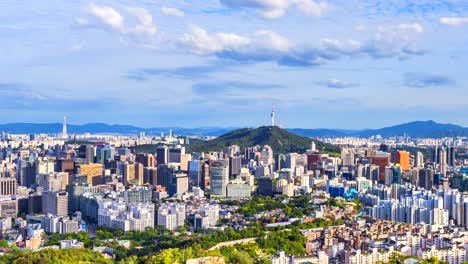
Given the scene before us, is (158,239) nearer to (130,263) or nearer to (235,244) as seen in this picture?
(235,244)

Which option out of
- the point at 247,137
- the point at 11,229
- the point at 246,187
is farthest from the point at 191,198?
the point at 247,137

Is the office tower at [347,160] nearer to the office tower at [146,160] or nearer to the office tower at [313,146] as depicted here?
the office tower at [313,146]

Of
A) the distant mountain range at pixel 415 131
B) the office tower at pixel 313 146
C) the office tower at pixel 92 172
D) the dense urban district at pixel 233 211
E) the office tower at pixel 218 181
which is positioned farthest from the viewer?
the distant mountain range at pixel 415 131

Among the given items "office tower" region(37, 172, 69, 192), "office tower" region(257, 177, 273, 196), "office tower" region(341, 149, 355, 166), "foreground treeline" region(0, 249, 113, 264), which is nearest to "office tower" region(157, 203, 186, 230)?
"foreground treeline" region(0, 249, 113, 264)

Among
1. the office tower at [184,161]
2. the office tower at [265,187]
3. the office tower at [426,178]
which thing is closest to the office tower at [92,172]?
the office tower at [184,161]

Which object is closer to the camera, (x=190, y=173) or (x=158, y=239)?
(x=158, y=239)

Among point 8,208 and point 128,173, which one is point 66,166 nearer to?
point 128,173

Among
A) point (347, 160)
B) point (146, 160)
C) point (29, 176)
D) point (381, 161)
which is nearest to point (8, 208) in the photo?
point (29, 176)

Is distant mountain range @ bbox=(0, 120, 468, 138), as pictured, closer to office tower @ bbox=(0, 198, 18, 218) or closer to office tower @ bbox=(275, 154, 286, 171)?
office tower @ bbox=(275, 154, 286, 171)
